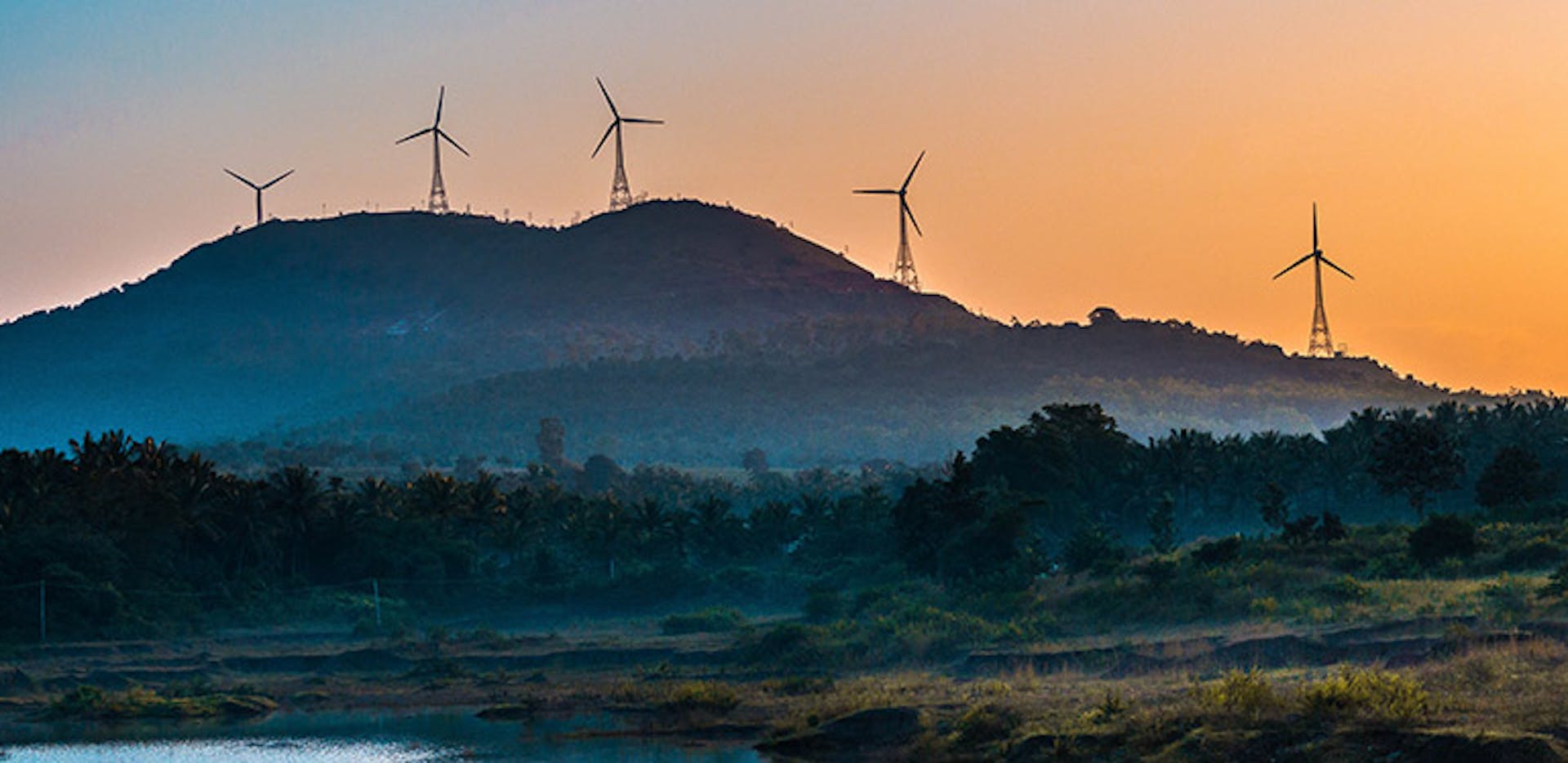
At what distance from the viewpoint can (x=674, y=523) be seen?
14812 centimetres

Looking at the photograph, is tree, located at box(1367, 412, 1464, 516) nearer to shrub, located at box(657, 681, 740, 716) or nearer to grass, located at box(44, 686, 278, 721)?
shrub, located at box(657, 681, 740, 716)

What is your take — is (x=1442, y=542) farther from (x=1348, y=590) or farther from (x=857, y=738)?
(x=857, y=738)

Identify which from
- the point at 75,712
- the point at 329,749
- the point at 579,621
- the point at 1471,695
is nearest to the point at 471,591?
the point at 579,621

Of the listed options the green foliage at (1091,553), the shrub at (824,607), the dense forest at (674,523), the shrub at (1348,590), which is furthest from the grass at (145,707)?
the shrub at (1348,590)

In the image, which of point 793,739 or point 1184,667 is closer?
point 793,739

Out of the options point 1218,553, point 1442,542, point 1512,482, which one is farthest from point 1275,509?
point 1442,542

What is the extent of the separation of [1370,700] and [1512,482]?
236 feet

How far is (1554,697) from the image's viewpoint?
45.5m

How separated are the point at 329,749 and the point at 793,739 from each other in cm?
1580

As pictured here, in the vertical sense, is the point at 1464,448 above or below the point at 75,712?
above

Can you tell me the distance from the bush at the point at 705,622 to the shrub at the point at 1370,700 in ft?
224

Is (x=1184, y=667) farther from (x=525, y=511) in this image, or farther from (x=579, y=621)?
(x=525, y=511)

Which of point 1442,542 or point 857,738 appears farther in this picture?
point 1442,542

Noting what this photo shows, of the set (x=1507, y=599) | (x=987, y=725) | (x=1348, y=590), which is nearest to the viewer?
(x=987, y=725)
